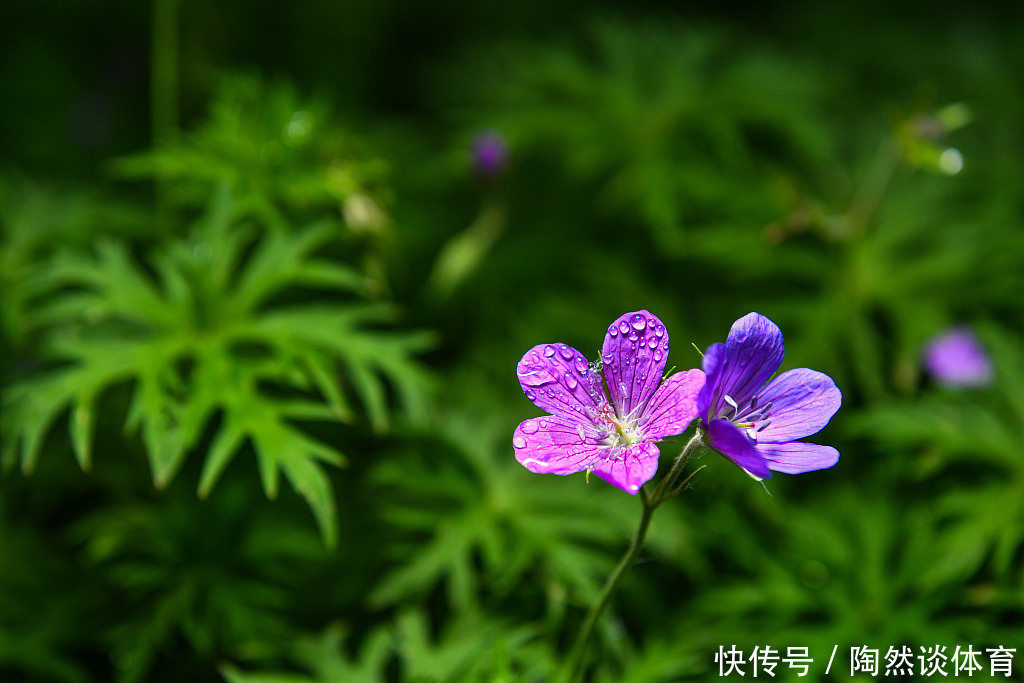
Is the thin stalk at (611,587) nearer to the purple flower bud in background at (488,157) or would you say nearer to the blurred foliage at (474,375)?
the blurred foliage at (474,375)

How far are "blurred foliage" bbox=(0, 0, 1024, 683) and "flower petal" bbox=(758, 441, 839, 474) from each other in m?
0.64

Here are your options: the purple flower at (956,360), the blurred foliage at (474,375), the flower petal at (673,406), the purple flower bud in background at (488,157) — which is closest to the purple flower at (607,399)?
the flower petal at (673,406)

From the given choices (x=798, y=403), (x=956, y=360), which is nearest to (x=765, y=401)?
(x=798, y=403)

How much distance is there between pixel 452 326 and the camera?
292 centimetres

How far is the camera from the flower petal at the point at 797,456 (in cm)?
108

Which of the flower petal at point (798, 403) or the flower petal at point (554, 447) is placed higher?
the flower petal at point (798, 403)

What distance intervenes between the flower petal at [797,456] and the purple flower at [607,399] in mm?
136

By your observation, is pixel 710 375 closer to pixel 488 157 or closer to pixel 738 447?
pixel 738 447

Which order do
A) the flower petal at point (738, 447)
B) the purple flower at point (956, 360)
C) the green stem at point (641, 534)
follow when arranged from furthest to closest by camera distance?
the purple flower at point (956, 360)
the green stem at point (641, 534)
the flower petal at point (738, 447)

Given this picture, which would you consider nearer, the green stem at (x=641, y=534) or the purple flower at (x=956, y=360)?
the green stem at (x=641, y=534)

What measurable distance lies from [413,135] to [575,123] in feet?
2.67

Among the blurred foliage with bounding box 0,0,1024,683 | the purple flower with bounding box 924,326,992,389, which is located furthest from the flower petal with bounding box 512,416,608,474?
the purple flower with bounding box 924,326,992,389

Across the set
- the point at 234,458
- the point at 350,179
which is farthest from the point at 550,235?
the point at 234,458

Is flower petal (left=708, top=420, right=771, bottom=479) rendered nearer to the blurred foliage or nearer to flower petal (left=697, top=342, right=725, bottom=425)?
flower petal (left=697, top=342, right=725, bottom=425)
